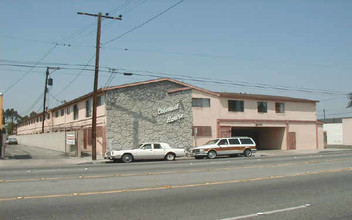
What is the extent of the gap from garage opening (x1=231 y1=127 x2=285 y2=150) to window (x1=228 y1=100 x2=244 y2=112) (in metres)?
4.33

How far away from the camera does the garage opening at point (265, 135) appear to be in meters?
40.8

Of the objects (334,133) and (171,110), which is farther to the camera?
→ (334,133)

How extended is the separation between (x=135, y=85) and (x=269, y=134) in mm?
18429

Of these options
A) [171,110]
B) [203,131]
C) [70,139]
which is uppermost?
[171,110]

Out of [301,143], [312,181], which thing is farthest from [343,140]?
[312,181]

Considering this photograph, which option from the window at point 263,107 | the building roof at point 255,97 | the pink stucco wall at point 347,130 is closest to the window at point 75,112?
the building roof at point 255,97

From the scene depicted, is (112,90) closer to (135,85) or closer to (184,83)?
(135,85)

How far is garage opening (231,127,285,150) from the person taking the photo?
1608 inches

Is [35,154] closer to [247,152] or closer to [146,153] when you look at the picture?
[146,153]

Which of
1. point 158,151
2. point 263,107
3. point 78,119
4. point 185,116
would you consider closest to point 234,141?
point 185,116

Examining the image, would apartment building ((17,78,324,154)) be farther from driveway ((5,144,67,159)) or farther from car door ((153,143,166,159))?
car door ((153,143,166,159))

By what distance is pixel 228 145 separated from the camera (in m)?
28.5

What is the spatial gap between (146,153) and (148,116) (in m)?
7.85

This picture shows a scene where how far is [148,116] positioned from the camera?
32594 millimetres
